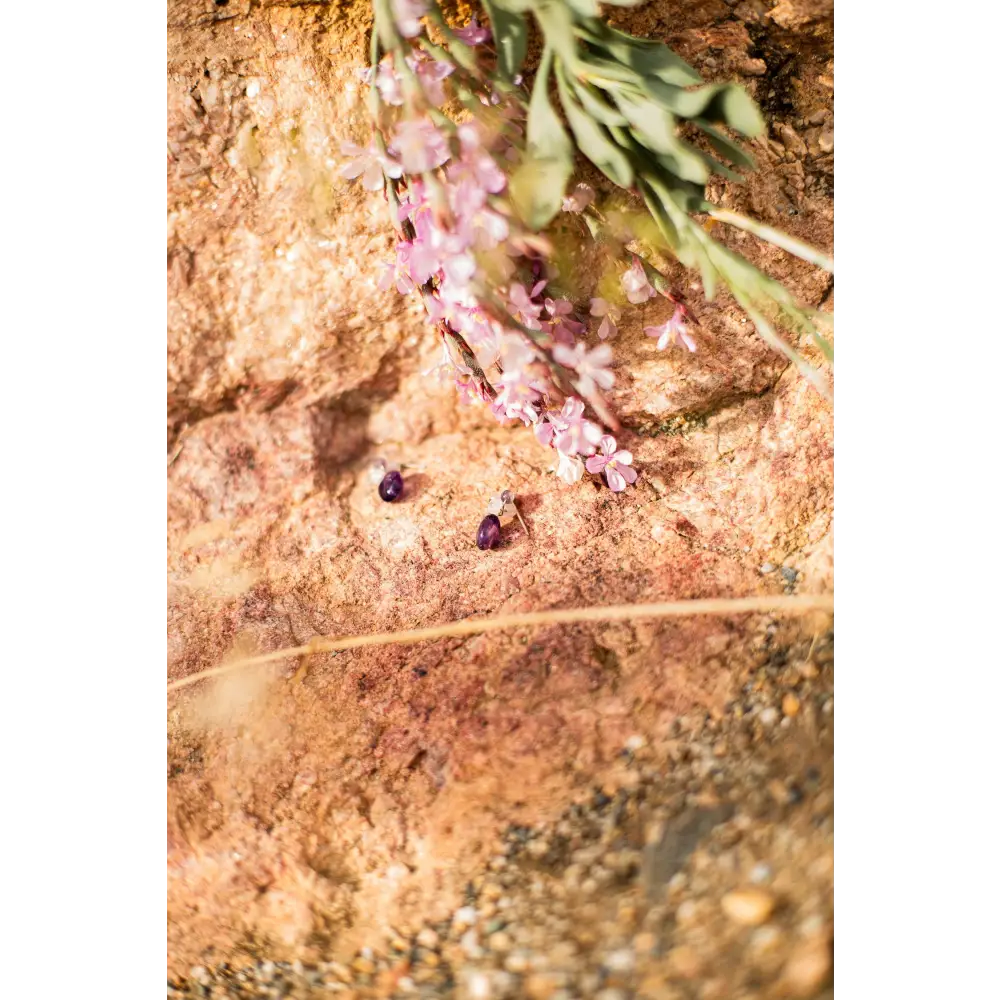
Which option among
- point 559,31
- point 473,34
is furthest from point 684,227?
point 473,34

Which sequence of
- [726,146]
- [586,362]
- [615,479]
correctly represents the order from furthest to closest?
[615,479] < [586,362] < [726,146]

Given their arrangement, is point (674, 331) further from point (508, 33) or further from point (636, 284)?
point (508, 33)

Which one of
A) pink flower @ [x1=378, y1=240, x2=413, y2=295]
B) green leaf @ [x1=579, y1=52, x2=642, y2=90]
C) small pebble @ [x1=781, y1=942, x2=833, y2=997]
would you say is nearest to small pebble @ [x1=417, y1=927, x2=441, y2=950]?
small pebble @ [x1=781, y1=942, x2=833, y2=997]

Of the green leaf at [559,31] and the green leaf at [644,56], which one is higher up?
the green leaf at [559,31]

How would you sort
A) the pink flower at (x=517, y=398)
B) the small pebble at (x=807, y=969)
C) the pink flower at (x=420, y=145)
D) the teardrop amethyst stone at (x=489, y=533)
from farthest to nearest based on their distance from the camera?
the teardrop amethyst stone at (x=489, y=533), the pink flower at (x=517, y=398), the pink flower at (x=420, y=145), the small pebble at (x=807, y=969)

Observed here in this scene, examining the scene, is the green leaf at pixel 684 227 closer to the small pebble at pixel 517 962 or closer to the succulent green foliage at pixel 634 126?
the succulent green foliage at pixel 634 126

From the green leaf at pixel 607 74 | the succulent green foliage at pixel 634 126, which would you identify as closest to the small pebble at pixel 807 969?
the succulent green foliage at pixel 634 126

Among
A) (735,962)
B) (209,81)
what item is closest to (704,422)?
(735,962)
